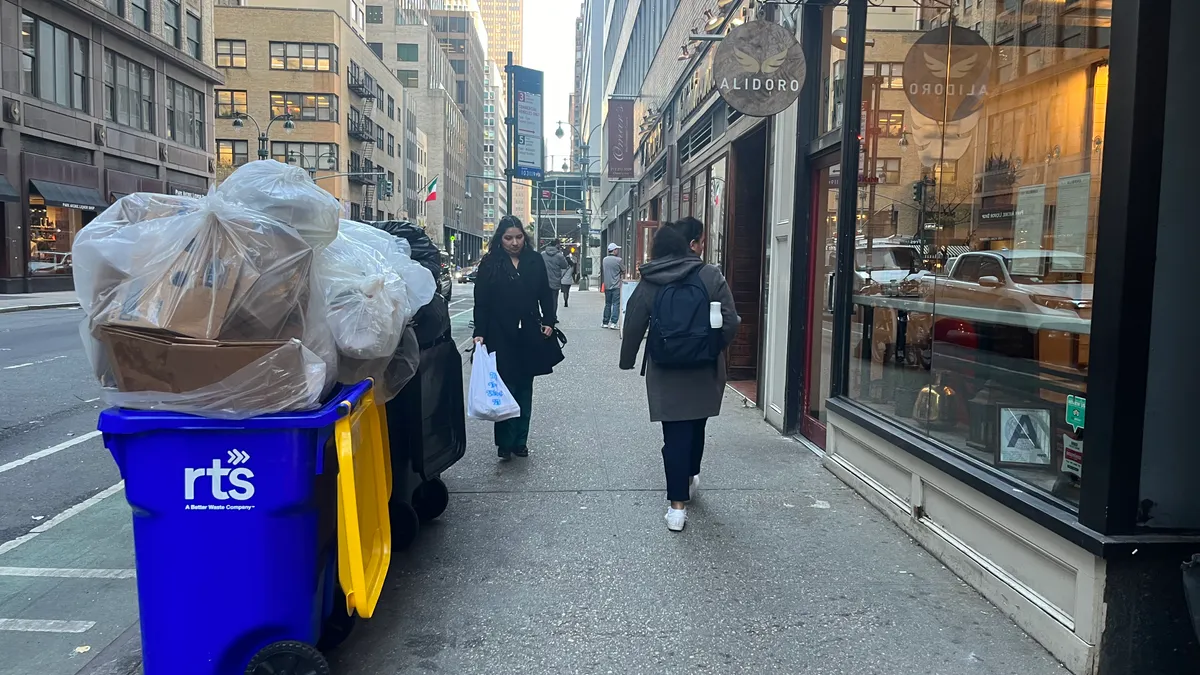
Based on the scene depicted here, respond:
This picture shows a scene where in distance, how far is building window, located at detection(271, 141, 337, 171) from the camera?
54469mm

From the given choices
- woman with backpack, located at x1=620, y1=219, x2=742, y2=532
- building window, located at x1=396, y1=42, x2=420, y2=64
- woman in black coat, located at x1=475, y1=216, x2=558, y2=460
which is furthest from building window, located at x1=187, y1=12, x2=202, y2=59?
building window, located at x1=396, y1=42, x2=420, y2=64

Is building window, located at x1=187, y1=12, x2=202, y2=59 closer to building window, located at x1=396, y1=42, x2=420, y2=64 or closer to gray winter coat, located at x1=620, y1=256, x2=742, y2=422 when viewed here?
gray winter coat, located at x1=620, y1=256, x2=742, y2=422

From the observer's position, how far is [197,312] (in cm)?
→ 265

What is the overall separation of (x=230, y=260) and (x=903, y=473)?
3779mm

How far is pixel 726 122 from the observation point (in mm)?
9961

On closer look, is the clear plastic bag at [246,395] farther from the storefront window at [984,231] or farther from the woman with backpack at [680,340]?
the storefront window at [984,231]

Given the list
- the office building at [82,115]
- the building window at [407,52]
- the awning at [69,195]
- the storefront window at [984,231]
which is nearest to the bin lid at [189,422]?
the storefront window at [984,231]

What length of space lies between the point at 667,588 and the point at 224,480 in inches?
84.6

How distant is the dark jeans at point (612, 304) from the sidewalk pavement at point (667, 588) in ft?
37.5

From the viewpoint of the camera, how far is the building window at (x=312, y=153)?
5447 cm

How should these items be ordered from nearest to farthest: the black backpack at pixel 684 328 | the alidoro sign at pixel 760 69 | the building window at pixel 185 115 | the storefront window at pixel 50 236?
the black backpack at pixel 684 328
the alidoro sign at pixel 760 69
the storefront window at pixel 50 236
the building window at pixel 185 115

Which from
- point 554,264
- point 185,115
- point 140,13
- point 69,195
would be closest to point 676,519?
point 554,264

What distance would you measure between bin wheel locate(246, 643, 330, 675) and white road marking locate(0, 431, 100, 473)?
4635 millimetres

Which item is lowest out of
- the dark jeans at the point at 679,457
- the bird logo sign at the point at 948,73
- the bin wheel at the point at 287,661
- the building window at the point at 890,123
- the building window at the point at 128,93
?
the bin wheel at the point at 287,661
